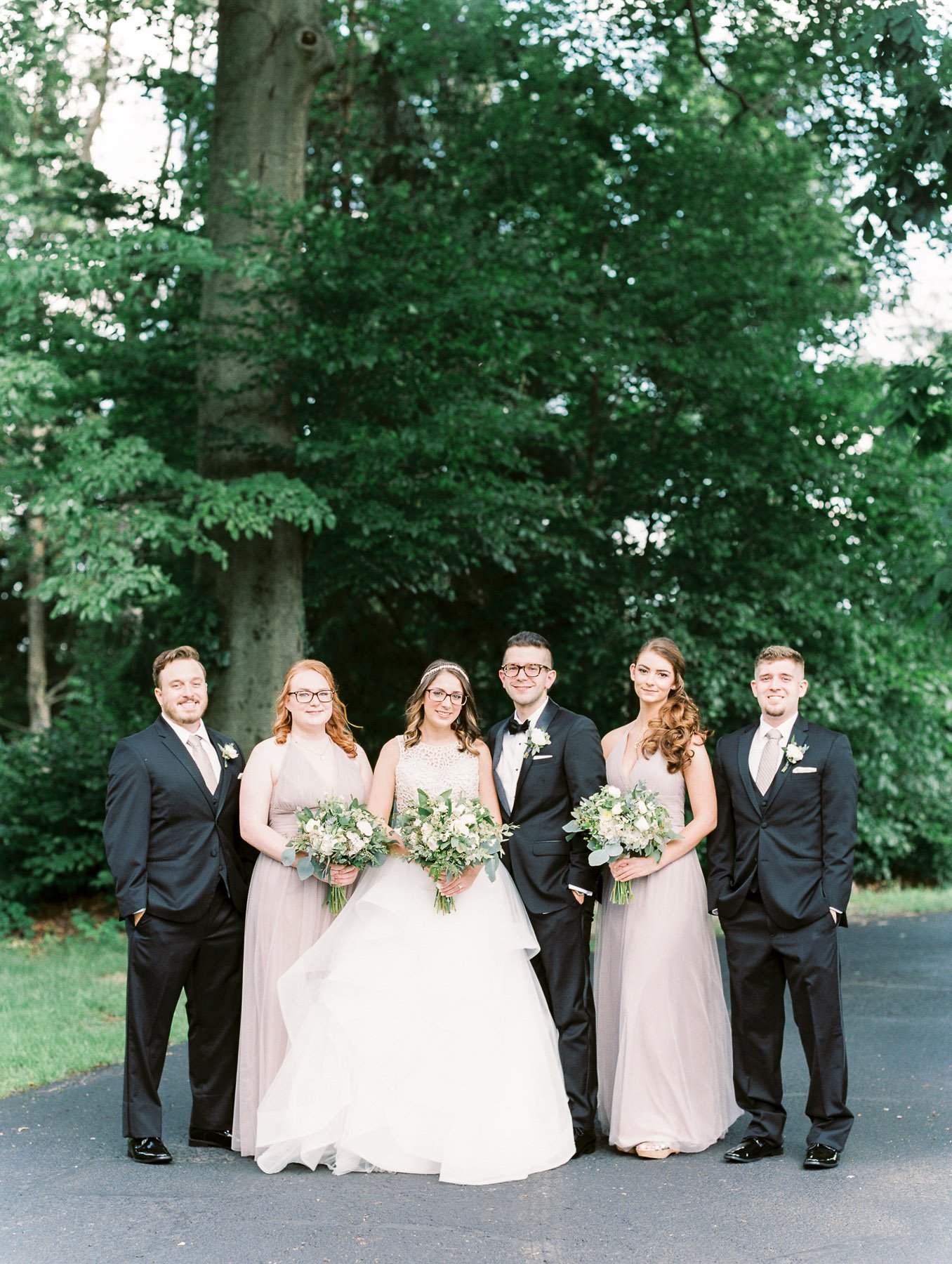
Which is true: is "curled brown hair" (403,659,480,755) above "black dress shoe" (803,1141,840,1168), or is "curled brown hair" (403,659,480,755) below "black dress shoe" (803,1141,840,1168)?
above

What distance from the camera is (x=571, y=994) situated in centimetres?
618

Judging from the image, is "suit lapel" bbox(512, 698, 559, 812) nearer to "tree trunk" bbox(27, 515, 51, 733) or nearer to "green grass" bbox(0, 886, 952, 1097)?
"green grass" bbox(0, 886, 952, 1097)

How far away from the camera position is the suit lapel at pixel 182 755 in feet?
20.4

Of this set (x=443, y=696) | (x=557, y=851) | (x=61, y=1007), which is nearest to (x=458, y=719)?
(x=443, y=696)

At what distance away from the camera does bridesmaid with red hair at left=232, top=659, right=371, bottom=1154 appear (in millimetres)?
6078

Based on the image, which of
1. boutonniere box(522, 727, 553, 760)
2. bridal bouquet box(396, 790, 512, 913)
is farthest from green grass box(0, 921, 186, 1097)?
boutonniere box(522, 727, 553, 760)

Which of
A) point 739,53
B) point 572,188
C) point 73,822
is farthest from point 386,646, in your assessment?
point 739,53

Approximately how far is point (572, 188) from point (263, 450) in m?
5.92

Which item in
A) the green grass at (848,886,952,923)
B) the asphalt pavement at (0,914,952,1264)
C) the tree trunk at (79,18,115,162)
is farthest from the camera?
the tree trunk at (79,18,115,162)

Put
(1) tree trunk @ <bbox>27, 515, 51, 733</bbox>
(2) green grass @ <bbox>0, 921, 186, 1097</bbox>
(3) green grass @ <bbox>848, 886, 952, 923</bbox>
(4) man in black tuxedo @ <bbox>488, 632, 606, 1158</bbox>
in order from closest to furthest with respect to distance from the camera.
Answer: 1. (4) man in black tuxedo @ <bbox>488, 632, 606, 1158</bbox>
2. (2) green grass @ <bbox>0, 921, 186, 1097</bbox>
3. (3) green grass @ <bbox>848, 886, 952, 923</bbox>
4. (1) tree trunk @ <bbox>27, 515, 51, 733</bbox>

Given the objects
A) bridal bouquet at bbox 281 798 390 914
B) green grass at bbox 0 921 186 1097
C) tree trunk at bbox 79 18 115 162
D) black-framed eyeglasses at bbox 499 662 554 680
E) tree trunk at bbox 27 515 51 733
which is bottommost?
green grass at bbox 0 921 186 1097

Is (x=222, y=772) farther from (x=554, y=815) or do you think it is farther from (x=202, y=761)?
(x=554, y=815)

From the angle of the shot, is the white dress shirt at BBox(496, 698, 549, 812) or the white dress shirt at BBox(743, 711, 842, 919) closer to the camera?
the white dress shirt at BBox(743, 711, 842, 919)

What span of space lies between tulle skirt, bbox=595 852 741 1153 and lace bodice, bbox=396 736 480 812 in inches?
34.6
